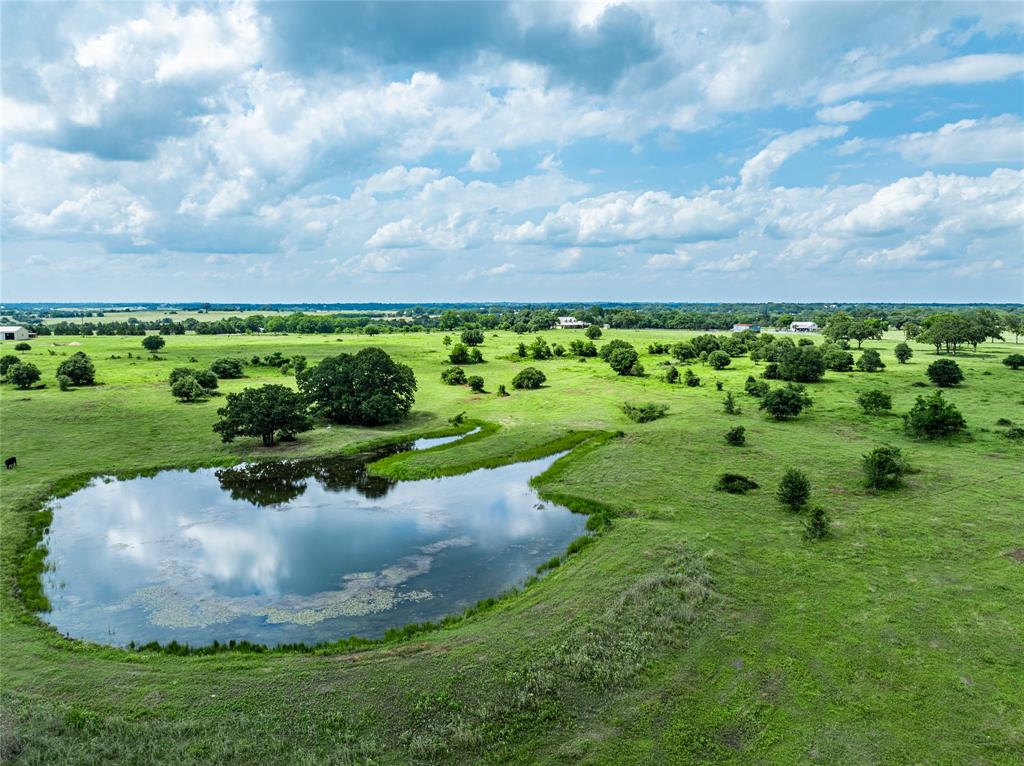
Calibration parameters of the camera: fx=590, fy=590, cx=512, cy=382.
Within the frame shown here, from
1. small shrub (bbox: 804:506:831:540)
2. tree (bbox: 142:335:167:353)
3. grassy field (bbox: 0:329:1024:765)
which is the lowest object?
grassy field (bbox: 0:329:1024:765)

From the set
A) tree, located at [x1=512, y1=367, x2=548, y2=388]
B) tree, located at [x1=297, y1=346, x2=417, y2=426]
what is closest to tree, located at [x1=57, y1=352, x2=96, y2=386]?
tree, located at [x1=297, y1=346, x2=417, y2=426]

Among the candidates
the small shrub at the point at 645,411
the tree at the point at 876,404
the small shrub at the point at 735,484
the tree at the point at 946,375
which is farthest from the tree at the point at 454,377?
the tree at the point at 946,375

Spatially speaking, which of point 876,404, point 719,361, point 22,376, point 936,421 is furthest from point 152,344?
point 936,421

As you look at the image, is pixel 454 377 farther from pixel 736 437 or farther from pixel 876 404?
pixel 876 404

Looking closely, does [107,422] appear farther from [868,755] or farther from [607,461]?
[868,755]

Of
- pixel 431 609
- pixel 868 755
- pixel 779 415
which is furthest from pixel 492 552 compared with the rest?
pixel 779 415

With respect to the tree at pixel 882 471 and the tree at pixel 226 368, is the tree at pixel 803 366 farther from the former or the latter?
the tree at pixel 226 368

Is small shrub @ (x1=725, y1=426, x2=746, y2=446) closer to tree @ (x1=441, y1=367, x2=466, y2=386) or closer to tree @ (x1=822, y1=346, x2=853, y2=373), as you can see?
tree @ (x1=441, y1=367, x2=466, y2=386)
